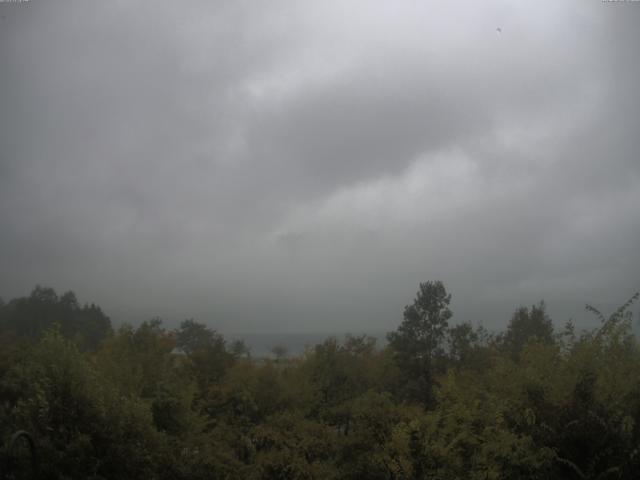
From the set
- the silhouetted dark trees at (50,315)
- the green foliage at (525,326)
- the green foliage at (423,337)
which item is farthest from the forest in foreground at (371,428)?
the silhouetted dark trees at (50,315)

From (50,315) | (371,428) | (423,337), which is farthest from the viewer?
(50,315)

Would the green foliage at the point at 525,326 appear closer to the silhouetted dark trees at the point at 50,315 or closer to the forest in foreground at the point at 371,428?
the forest in foreground at the point at 371,428

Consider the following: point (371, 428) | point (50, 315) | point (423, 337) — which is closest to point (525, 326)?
point (423, 337)

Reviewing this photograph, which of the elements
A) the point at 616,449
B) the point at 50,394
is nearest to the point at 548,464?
the point at 616,449

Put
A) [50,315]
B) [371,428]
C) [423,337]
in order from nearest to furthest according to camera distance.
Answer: [371,428] < [423,337] < [50,315]

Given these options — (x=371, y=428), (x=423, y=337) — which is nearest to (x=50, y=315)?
(x=423, y=337)

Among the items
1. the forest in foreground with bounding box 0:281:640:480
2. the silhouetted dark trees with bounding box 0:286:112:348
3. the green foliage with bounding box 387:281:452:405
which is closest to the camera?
the forest in foreground with bounding box 0:281:640:480

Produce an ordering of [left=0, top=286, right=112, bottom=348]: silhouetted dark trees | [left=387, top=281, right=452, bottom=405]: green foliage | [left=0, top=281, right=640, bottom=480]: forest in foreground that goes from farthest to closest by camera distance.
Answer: [left=0, top=286, right=112, bottom=348]: silhouetted dark trees < [left=387, top=281, right=452, bottom=405]: green foliage < [left=0, top=281, right=640, bottom=480]: forest in foreground

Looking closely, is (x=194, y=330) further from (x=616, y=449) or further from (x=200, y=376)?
(x=616, y=449)

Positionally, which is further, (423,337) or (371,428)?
(423,337)

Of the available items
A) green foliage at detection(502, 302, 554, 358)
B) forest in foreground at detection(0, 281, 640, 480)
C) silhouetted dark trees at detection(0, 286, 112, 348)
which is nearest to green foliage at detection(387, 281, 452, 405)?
green foliage at detection(502, 302, 554, 358)

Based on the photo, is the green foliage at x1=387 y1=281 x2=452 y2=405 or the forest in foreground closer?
the forest in foreground

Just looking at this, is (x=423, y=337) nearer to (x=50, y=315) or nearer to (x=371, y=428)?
(x=371, y=428)

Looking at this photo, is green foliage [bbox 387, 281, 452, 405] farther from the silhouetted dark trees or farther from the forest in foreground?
the silhouetted dark trees
